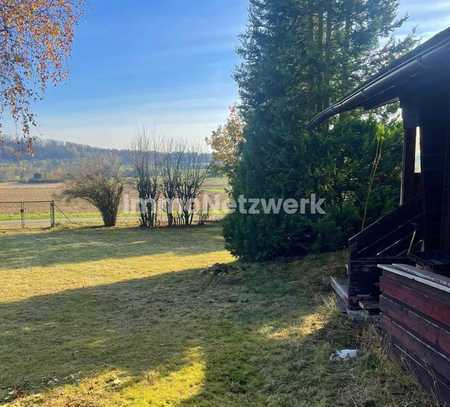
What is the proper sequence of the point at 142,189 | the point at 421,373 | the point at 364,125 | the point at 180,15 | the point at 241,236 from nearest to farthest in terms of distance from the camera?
1. the point at 421,373
2. the point at 364,125
3. the point at 241,236
4. the point at 180,15
5. the point at 142,189

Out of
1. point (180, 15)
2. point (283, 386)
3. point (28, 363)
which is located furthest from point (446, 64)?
point (180, 15)

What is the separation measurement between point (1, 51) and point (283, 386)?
670cm

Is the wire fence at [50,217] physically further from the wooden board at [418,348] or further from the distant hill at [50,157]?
the wooden board at [418,348]

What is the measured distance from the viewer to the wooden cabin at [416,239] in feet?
6.91

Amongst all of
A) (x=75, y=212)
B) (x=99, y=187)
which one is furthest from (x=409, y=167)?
(x=75, y=212)

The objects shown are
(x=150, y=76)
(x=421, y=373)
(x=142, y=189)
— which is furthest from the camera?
(x=142, y=189)

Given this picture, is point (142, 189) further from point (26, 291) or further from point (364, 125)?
point (364, 125)

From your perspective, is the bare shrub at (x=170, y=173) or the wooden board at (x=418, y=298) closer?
the wooden board at (x=418, y=298)

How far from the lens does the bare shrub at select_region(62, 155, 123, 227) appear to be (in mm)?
15891

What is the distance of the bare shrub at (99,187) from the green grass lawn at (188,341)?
8.69 meters

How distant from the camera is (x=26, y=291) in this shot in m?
5.93

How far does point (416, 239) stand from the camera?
3764 mm

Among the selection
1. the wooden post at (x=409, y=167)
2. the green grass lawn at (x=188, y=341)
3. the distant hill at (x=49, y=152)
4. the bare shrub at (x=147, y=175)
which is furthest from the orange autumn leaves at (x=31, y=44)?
the bare shrub at (x=147, y=175)

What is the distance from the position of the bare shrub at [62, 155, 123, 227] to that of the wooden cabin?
44.2 ft
